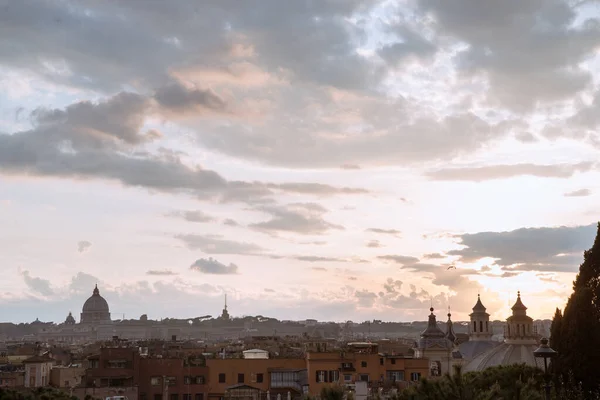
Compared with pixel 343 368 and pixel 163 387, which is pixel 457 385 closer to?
pixel 343 368

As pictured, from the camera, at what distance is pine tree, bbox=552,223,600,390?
3456cm

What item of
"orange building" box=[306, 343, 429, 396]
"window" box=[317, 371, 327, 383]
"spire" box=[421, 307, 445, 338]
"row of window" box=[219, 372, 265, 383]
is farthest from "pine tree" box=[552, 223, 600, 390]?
"spire" box=[421, 307, 445, 338]

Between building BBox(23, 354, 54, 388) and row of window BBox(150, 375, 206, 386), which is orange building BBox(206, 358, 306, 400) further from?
building BBox(23, 354, 54, 388)

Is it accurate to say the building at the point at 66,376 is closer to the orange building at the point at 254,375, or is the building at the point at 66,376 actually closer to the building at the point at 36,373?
the building at the point at 36,373

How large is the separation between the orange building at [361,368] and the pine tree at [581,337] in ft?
70.7

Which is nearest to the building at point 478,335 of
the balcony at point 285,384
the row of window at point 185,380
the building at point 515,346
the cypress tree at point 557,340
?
the building at point 515,346

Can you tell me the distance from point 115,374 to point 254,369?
30.7 ft

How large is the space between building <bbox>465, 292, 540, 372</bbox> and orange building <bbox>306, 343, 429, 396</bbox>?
32.5 feet

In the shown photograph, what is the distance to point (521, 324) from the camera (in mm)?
85750

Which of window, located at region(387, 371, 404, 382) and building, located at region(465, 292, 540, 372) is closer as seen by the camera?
window, located at region(387, 371, 404, 382)

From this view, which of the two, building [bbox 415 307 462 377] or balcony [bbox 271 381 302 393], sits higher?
building [bbox 415 307 462 377]

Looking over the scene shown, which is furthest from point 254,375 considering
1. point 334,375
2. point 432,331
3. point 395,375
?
point 432,331

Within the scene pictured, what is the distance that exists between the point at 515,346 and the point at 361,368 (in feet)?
78.3

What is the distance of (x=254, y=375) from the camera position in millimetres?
60156
